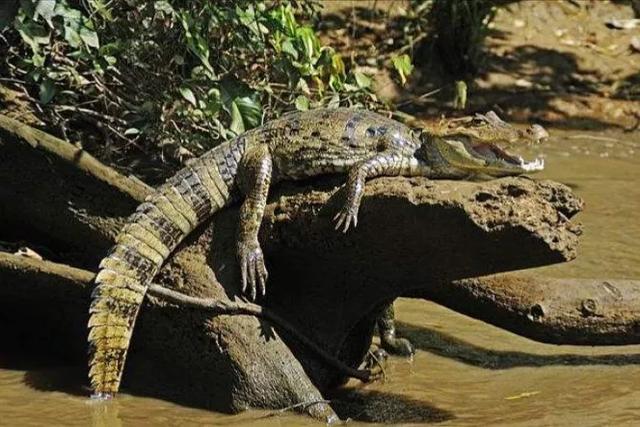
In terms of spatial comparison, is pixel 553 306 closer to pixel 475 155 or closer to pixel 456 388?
pixel 456 388

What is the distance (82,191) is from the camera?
5.81 metres

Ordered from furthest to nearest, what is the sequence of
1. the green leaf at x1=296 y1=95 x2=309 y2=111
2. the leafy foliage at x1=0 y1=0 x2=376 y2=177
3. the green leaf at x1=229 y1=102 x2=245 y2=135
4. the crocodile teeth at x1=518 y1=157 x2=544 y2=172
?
the green leaf at x1=296 y1=95 x2=309 y2=111
the leafy foliage at x1=0 y1=0 x2=376 y2=177
the green leaf at x1=229 y1=102 x2=245 y2=135
the crocodile teeth at x1=518 y1=157 x2=544 y2=172

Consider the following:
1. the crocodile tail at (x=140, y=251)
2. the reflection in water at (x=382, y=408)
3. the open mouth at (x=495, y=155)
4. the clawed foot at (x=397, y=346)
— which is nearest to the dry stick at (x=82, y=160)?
the crocodile tail at (x=140, y=251)

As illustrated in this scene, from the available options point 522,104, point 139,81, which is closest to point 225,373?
point 139,81

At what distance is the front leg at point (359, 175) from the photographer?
16.8 ft

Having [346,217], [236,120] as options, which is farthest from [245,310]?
[236,120]

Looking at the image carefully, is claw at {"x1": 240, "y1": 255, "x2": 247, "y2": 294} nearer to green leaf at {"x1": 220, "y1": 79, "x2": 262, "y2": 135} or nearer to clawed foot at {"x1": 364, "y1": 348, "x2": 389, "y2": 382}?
clawed foot at {"x1": 364, "y1": 348, "x2": 389, "y2": 382}

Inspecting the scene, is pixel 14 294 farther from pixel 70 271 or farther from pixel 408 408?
pixel 408 408

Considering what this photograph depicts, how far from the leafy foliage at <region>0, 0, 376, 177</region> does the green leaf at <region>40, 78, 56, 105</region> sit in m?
0.02

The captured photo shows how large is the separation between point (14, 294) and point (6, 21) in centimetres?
127

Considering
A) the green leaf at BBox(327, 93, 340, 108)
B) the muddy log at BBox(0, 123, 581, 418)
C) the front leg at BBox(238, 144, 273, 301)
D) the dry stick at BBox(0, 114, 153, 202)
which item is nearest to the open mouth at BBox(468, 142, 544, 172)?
the muddy log at BBox(0, 123, 581, 418)

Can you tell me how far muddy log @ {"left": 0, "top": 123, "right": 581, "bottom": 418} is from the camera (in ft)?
15.9

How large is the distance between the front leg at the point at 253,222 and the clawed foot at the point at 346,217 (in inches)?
17.7

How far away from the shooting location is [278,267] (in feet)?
18.5
